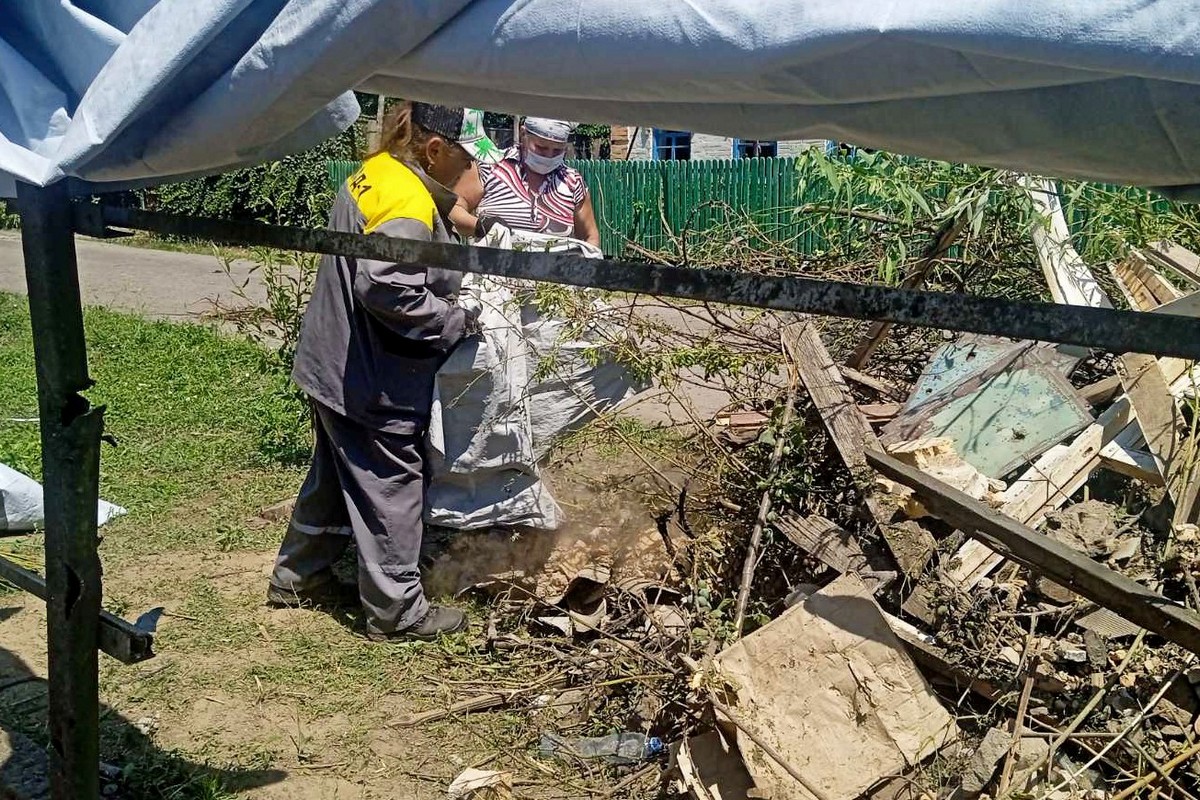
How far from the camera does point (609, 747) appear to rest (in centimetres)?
339

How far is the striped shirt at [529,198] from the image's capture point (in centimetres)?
592

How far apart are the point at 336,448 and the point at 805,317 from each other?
1844 mm

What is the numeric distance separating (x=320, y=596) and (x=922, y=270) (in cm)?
281

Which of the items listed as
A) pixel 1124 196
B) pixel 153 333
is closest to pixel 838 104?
pixel 1124 196

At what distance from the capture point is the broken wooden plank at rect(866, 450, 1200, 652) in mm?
2531

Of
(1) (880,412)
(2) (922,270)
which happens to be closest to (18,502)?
(1) (880,412)

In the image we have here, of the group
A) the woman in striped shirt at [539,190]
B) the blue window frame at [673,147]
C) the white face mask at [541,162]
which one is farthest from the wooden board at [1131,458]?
the blue window frame at [673,147]

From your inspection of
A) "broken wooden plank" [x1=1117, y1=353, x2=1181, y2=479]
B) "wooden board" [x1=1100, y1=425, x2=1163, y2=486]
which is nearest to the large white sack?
"wooden board" [x1=1100, y1=425, x2=1163, y2=486]

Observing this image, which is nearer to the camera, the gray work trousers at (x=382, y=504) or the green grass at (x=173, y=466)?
the green grass at (x=173, y=466)

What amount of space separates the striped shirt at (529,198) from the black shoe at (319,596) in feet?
7.43

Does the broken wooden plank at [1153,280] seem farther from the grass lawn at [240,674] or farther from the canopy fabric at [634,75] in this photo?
the canopy fabric at [634,75]

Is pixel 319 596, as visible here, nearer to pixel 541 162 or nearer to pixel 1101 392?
pixel 541 162

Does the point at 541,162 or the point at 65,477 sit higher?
the point at 541,162

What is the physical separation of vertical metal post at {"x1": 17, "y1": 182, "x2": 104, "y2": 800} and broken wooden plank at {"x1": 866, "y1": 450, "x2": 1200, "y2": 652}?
224 centimetres
